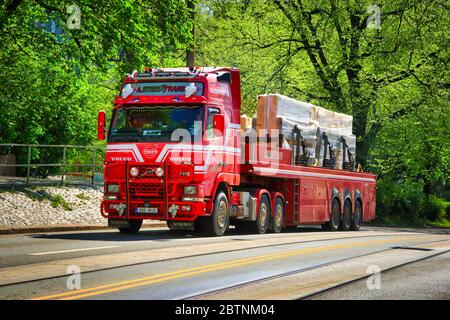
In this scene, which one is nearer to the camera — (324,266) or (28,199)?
(324,266)

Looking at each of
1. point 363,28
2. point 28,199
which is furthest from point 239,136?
point 363,28

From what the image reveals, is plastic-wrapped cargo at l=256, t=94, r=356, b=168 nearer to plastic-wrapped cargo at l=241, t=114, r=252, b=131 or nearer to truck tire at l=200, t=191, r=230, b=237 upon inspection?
plastic-wrapped cargo at l=241, t=114, r=252, b=131

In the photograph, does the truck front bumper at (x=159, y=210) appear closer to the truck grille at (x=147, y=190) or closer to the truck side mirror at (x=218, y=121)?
the truck grille at (x=147, y=190)

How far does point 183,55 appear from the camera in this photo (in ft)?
183

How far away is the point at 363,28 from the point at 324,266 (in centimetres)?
2908

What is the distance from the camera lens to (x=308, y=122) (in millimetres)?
25641

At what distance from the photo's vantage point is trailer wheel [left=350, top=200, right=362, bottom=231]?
3031 centimetres

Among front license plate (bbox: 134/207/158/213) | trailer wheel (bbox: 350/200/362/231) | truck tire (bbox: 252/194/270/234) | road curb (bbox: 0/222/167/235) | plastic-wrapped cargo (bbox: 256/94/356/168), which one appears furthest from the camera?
trailer wheel (bbox: 350/200/362/231)

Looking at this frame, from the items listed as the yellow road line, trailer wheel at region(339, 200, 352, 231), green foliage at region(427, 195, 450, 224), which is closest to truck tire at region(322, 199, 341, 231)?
trailer wheel at region(339, 200, 352, 231)

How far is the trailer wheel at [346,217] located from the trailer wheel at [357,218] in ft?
1.43

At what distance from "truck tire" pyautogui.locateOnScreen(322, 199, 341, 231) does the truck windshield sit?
10.0 m

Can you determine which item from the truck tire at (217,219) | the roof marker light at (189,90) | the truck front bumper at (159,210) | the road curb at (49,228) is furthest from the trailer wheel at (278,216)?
the roof marker light at (189,90)

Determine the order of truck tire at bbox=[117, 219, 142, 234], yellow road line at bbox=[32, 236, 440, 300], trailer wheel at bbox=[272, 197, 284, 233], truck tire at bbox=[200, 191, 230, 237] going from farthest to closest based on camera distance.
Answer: trailer wheel at bbox=[272, 197, 284, 233] < truck tire at bbox=[117, 219, 142, 234] < truck tire at bbox=[200, 191, 230, 237] < yellow road line at bbox=[32, 236, 440, 300]
